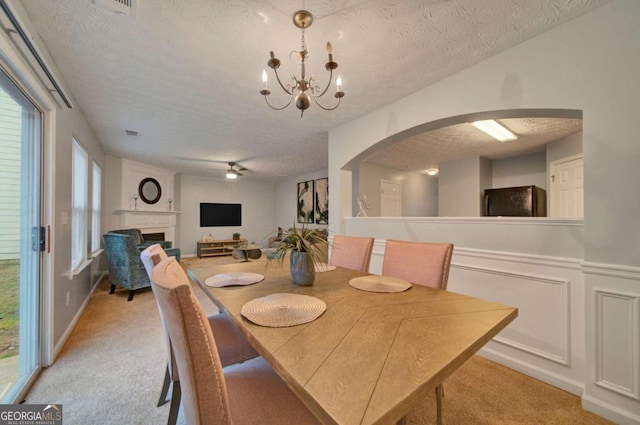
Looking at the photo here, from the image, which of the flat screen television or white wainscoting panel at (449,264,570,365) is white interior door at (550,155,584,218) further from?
the flat screen television

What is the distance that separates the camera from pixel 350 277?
1.70 m

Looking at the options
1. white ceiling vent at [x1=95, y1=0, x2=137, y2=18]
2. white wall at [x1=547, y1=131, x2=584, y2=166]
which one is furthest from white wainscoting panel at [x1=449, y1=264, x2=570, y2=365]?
white ceiling vent at [x1=95, y1=0, x2=137, y2=18]

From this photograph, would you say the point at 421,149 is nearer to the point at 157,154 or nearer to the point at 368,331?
the point at 368,331

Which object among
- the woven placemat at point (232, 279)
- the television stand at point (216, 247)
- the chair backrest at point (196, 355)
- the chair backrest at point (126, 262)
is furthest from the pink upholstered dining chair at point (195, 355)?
the television stand at point (216, 247)

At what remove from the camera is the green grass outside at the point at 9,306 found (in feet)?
5.08

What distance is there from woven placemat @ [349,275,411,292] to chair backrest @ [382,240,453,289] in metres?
0.21

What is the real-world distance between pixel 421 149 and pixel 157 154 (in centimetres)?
489

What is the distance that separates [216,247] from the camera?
291 inches

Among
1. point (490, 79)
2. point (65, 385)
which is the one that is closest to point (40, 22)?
point (65, 385)

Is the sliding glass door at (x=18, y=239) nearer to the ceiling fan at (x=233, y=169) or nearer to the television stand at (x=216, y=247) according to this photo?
the ceiling fan at (x=233, y=169)

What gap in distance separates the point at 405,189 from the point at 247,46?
5316 millimetres

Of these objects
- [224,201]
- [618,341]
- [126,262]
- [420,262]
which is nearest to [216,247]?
[224,201]

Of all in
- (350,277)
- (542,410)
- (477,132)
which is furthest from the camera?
(477,132)

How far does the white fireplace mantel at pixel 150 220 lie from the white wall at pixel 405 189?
185 inches
